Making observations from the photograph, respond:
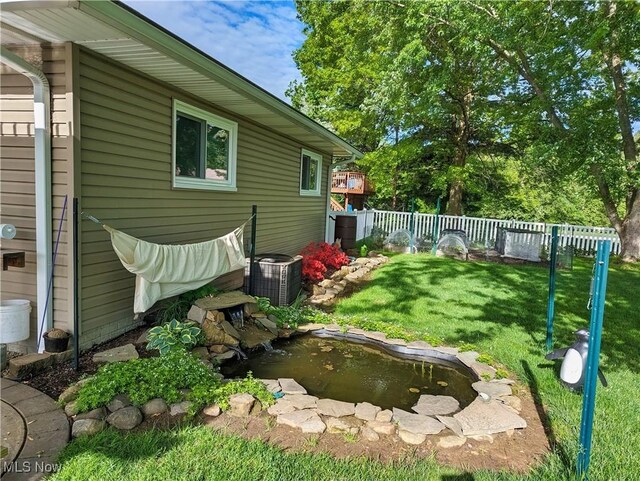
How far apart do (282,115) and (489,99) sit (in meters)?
10.6

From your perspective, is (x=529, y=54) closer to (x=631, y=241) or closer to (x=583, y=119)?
(x=583, y=119)

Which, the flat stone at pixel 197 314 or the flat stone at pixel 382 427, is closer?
the flat stone at pixel 382 427

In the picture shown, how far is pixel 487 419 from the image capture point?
8.86 ft

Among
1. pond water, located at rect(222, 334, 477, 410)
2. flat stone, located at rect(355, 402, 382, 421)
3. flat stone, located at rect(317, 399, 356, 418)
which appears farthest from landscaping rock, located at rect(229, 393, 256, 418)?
flat stone, located at rect(355, 402, 382, 421)

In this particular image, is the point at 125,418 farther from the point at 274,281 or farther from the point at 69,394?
the point at 274,281

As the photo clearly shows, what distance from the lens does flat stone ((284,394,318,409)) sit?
2756mm

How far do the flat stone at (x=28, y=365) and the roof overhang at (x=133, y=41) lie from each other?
8.03ft

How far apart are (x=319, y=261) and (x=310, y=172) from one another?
2.74 metres

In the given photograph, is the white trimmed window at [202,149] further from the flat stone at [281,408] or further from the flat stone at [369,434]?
the flat stone at [369,434]

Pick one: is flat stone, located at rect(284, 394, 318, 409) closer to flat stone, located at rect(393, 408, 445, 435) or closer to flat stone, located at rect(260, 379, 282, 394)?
flat stone, located at rect(260, 379, 282, 394)

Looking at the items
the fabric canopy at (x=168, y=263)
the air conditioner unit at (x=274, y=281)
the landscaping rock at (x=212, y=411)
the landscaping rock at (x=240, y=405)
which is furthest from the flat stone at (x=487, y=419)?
the air conditioner unit at (x=274, y=281)

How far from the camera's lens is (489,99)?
13.6 m

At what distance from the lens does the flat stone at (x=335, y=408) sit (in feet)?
8.81

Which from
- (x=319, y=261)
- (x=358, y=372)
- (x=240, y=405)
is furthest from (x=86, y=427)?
(x=319, y=261)
